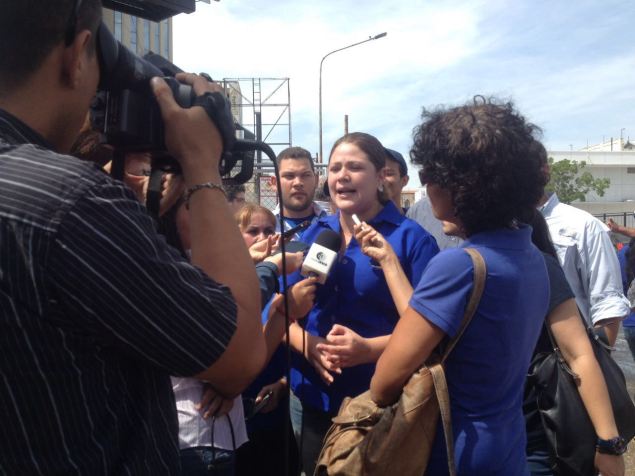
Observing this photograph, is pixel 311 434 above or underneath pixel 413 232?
underneath

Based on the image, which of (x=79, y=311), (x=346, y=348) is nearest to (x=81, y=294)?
(x=79, y=311)

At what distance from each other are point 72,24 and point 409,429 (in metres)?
1.31

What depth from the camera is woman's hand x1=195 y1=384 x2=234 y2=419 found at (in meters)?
1.72

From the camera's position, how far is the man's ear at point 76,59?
3.06 ft

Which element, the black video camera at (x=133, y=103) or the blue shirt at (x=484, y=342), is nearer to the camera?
the black video camera at (x=133, y=103)

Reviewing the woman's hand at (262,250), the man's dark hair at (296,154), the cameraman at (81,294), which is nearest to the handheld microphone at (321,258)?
the woman's hand at (262,250)

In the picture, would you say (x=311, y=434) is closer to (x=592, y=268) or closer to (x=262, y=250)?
(x=262, y=250)

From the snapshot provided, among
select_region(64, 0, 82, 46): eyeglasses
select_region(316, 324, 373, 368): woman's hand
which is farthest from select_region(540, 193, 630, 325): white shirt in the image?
→ select_region(64, 0, 82, 46): eyeglasses

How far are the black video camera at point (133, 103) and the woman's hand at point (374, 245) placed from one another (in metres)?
1.21

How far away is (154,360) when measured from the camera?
2.85 ft

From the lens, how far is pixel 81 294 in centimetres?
79

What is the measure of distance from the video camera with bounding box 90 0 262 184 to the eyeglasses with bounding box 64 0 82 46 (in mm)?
66

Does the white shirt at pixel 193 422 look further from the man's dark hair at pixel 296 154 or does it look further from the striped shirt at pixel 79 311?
the man's dark hair at pixel 296 154

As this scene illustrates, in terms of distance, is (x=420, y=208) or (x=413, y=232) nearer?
(x=413, y=232)
